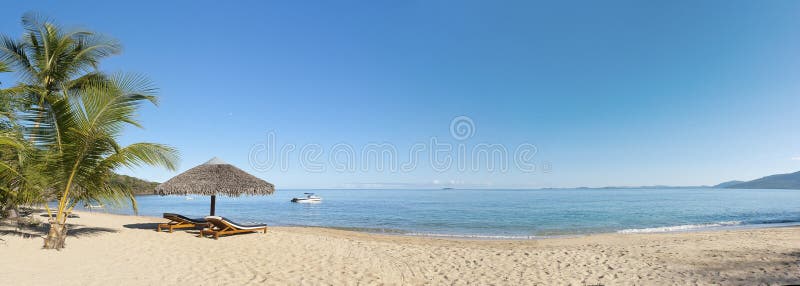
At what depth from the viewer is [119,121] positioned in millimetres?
7676

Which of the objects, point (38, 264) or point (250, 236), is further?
point (250, 236)

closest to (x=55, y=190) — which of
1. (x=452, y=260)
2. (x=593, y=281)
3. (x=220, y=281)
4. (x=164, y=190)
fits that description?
(x=164, y=190)

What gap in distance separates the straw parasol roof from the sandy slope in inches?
67.2

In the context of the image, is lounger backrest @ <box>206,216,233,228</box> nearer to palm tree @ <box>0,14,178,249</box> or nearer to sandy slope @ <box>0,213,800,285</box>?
sandy slope @ <box>0,213,800,285</box>

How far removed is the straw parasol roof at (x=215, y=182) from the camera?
38.2 feet

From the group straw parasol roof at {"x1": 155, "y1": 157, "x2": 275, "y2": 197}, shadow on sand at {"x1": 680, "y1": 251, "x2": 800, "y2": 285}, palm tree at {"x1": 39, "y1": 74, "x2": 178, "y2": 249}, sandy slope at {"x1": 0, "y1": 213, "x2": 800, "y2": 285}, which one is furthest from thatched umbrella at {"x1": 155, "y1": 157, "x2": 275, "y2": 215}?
shadow on sand at {"x1": 680, "y1": 251, "x2": 800, "y2": 285}

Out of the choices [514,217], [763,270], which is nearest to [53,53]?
[763,270]

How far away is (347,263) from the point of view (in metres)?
Result: 7.66

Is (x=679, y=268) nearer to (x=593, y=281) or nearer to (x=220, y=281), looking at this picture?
(x=593, y=281)

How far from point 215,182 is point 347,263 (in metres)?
6.46

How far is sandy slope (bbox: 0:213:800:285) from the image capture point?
19.7 feet

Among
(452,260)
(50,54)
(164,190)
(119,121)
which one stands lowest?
(452,260)

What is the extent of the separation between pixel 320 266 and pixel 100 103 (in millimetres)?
5402

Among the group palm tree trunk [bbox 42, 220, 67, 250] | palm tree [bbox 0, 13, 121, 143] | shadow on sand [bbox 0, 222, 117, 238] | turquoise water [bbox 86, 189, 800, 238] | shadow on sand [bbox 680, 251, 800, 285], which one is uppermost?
palm tree [bbox 0, 13, 121, 143]
